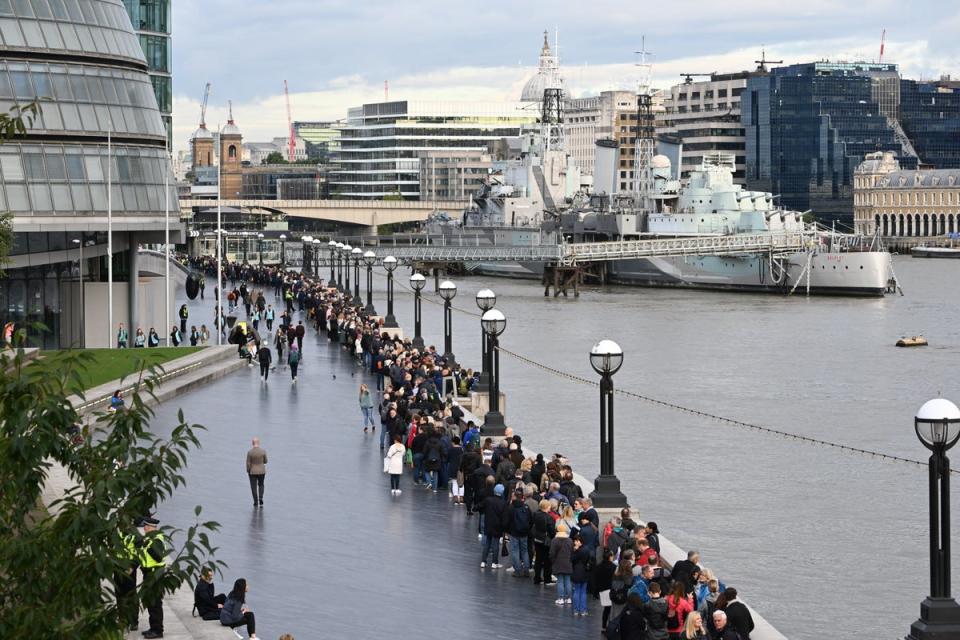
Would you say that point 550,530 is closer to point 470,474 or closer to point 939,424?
point 470,474

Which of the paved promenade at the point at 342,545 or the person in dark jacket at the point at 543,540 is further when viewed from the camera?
the person in dark jacket at the point at 543,540

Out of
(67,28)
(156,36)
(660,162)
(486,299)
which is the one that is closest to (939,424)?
(486,299)

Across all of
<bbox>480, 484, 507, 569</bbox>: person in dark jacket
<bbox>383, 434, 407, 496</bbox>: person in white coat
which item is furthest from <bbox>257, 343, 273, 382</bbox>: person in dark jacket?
<bbox>480, 484, 507, 569</bbox>: person in dark jacket

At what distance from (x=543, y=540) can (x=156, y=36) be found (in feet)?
205

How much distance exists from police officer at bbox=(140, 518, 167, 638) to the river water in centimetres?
864

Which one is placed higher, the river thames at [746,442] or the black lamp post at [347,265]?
the black lamp post at [347,265]

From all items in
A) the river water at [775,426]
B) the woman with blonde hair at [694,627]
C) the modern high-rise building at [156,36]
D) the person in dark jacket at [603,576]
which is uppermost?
the modern high-rise building at [156,36]

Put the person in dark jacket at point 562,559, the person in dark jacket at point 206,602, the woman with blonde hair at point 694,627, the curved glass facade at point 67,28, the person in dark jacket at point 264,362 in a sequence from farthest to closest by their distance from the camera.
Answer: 1. the curved glass facade at point 67,28
2. the person in dark jacket at point 264,362
3. the person in dark jacket at point 562,559
4. the person in dark jacket at point 206,602
5. the woman with blonde hair at point 694,627

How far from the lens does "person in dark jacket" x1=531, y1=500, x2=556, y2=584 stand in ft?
63.8

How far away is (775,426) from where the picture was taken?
43344mm

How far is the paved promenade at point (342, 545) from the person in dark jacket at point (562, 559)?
0.20 meters

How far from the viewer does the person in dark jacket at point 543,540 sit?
19.5 meters

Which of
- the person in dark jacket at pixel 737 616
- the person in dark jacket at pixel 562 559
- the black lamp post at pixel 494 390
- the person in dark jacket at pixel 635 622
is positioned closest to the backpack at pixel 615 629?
the person in dark jacket at pixel 635 622

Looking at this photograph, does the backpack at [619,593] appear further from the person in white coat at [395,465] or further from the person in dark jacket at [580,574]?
the person in white coat at [395,465]
